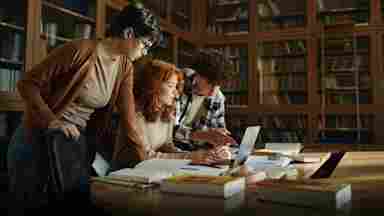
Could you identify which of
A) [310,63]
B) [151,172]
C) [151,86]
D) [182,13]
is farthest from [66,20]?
[310,63]

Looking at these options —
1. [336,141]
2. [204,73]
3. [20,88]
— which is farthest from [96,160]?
[336,141]

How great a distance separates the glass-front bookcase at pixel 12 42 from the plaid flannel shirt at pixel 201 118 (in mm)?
1145

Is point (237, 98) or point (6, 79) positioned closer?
point (6, 79)

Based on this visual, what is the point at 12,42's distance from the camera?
8.98 feet

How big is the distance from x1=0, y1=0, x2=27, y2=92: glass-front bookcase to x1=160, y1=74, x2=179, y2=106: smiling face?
1.28m

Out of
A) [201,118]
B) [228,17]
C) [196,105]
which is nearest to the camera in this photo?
[196,105]

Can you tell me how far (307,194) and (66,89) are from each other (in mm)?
955

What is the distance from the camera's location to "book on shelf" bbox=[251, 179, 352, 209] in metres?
0.80

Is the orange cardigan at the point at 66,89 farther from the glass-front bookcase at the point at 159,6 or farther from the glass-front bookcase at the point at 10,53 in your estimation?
the glass-front bookcase at the point at 159,6

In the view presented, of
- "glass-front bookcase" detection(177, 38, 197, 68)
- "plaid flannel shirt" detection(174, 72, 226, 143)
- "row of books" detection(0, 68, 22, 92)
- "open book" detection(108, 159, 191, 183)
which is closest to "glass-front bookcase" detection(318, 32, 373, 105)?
"glass-front bookcase" detection(177, 38, 197, 68)

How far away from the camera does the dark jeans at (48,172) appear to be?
0.83m

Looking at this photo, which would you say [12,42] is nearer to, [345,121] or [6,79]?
[6,79]

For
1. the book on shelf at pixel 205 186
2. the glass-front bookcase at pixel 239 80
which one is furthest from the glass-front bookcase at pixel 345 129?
the book on shelf at pixel 205 186

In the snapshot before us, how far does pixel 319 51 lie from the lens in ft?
16.3
